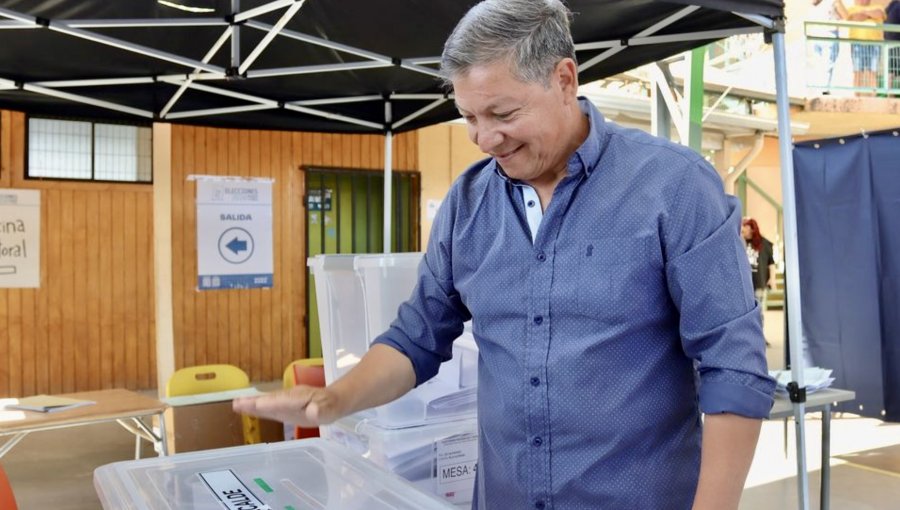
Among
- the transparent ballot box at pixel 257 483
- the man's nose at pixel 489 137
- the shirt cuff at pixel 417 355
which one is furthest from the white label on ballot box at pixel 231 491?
the man's nose at pixel 489 137

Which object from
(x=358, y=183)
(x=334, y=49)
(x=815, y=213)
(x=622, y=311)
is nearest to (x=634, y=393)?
(x=622, y=311)

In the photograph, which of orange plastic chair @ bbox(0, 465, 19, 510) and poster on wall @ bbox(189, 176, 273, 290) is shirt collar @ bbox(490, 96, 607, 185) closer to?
orange plastic chair @ bbox(0, 465, 19, 510)

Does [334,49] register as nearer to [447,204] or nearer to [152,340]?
[447,204]

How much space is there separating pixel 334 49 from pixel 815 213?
136 inches

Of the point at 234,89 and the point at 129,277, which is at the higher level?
the point at 234,89

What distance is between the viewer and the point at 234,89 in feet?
14.2

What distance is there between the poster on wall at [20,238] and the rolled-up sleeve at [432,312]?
21.3ft

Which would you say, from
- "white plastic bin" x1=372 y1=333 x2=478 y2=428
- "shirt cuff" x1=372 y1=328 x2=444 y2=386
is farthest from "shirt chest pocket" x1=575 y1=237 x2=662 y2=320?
"white plastic bin" x1=372 y1=333 x2=478 y2=428

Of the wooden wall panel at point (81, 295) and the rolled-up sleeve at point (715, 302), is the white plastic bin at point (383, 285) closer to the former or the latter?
the rolled-up sleeve at point (715, 302)

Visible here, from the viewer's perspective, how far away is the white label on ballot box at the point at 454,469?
6.24ft

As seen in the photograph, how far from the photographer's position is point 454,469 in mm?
1915

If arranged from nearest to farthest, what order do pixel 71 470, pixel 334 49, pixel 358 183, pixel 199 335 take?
1. pixel 334 49
2. pixel 71 470
3. pixel 199 335
4. pixel 358 183

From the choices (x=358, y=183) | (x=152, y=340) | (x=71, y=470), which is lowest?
(x=71, y=470)

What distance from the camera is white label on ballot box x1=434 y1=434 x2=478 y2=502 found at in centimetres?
190
